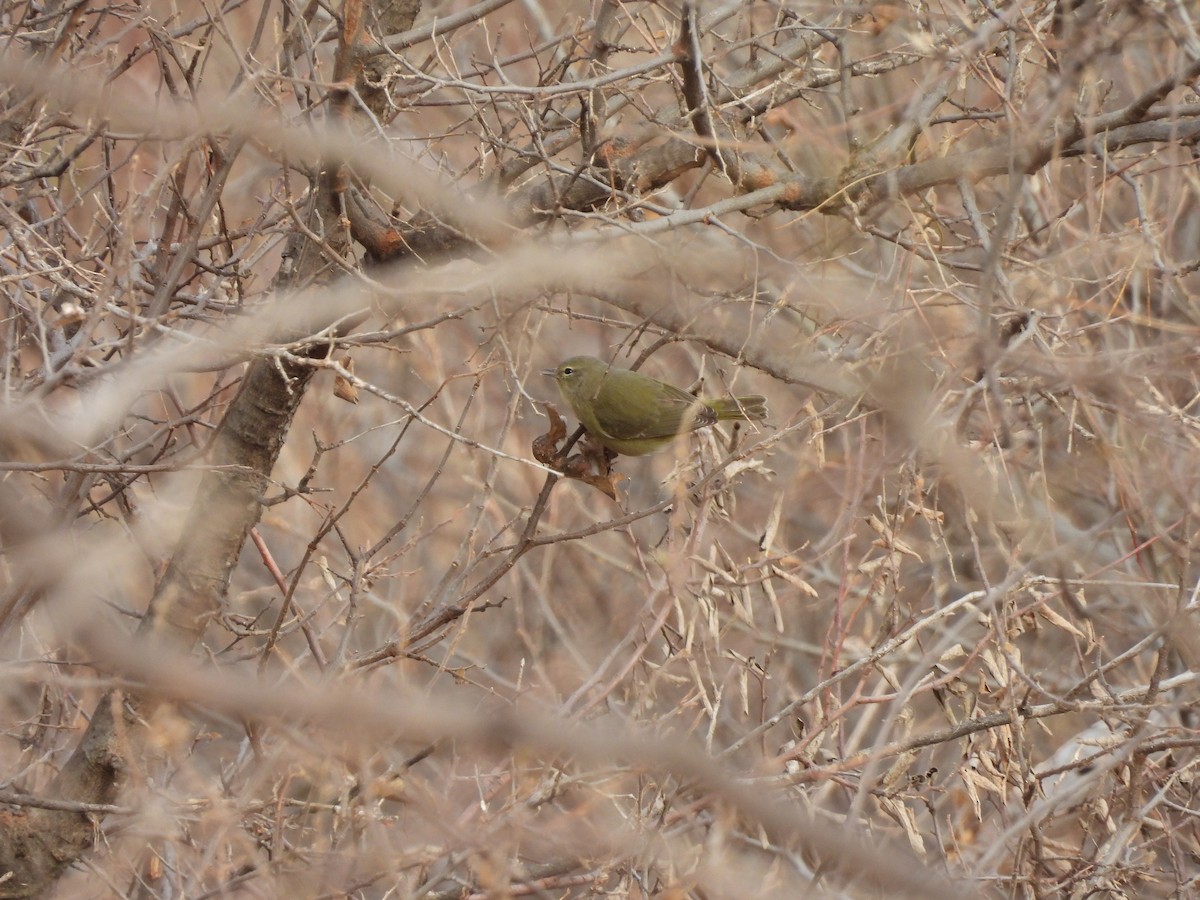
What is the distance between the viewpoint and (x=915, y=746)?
12.1 feet

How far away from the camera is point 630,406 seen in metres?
5.39

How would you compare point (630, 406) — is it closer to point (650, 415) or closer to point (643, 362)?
point (650, 415)

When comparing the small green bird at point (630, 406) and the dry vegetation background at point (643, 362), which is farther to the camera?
the small green bird at point (630, 406)

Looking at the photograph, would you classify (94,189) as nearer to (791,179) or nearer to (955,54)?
(791,179)

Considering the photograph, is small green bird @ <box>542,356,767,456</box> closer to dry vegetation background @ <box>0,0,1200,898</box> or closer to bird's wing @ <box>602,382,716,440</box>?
bird's wing @ <box>602,382,716,440</box>

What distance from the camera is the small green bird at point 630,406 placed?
5.22 metres

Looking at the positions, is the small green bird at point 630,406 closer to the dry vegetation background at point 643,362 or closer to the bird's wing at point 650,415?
the bird's wing at point 650,415

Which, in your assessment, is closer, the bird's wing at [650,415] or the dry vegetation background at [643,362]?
the dry vegetation background at [643,362]

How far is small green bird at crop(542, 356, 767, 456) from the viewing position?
5.22 m

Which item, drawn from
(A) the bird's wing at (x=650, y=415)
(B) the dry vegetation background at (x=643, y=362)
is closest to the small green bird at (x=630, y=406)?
(A) the bird's wing at (x=650, y=415)

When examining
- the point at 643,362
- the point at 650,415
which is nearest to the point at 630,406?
the point at 650,415

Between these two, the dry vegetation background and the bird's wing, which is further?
the bird's wing

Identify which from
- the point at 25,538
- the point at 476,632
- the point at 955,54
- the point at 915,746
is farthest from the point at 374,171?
the point at 476,632

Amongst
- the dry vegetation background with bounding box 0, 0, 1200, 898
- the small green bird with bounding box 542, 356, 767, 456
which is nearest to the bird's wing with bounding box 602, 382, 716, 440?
the small green bird with bounding box 542, 356, 767, 456
